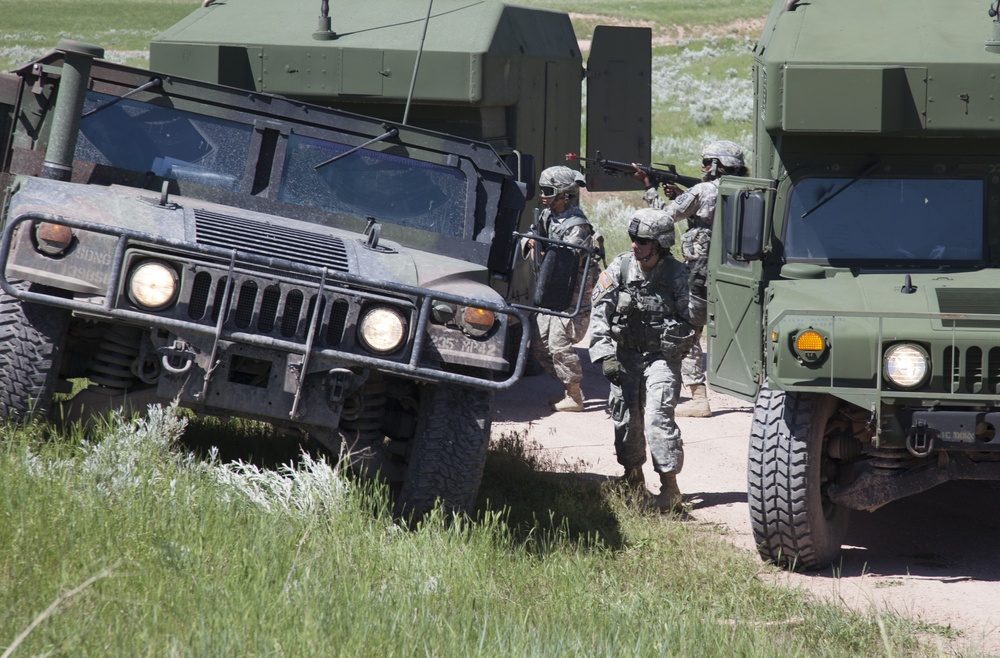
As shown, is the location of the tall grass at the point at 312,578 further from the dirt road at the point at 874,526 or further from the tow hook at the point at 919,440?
the tow hook at the point at 919,440

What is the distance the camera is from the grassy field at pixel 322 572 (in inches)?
135

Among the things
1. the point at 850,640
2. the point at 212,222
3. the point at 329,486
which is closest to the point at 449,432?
the point at 329,486

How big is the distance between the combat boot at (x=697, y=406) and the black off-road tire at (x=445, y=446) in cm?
400

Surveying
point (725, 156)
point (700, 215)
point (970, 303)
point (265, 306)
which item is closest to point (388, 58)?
point (725, 156)

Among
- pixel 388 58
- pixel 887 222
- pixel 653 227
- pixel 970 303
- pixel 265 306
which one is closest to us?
pixel 265 306

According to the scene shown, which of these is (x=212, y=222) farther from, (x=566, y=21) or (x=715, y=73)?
(x=715, y=73)

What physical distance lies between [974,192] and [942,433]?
173 centimetres

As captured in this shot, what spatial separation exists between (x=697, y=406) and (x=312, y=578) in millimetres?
5318

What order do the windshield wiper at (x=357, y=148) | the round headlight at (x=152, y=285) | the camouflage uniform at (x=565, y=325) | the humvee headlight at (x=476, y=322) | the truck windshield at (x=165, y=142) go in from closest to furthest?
the round headlight at (x=152, y=285) < the humvee headlight at (x=476, y=322) < the truck windshield at (x=165, y=142) < the windshield wiper at (x=357, y=148) < the camouflage uniform at (x=565, y=325)

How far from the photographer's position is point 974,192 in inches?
244

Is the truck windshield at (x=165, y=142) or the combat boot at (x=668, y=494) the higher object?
the truck windshield at (x=165, y=142)

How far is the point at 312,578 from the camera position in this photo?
3918 mm

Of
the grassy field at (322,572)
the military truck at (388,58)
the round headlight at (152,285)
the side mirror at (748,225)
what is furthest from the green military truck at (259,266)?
the military truck at (388,58)

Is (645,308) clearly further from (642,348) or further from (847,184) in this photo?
(847,184)
